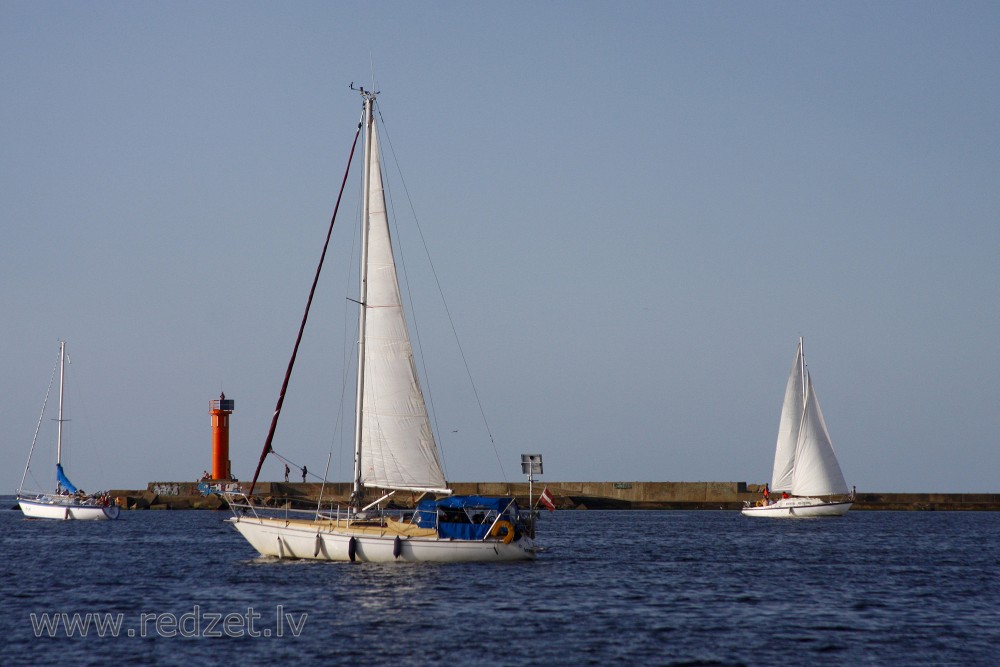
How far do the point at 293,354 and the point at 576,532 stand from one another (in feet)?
100

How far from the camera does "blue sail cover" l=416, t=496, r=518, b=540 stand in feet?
122

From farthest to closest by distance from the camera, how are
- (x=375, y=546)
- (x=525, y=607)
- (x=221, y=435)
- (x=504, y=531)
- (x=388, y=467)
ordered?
(x=221, y=435) < (x=504, y=531) < (x=388, y=467) < (x=375, y=546) < (x=525, y=607)

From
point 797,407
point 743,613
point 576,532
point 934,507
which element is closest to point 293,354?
point 743,613

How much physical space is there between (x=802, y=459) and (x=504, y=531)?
51.6 m

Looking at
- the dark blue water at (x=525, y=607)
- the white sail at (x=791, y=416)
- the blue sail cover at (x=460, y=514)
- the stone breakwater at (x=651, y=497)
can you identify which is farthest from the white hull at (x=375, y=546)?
the stone breakwater at (x=651, y=497)

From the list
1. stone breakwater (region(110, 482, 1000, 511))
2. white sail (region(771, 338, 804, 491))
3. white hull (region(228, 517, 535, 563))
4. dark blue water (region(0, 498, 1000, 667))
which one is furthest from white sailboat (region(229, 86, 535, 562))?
stone breakwater (region(110, 482, 1000, 511))

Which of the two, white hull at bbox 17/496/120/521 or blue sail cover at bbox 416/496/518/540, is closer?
blue sail cover at bbox 416/496/518/540

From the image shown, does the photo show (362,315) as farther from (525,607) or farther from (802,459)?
(802,459)

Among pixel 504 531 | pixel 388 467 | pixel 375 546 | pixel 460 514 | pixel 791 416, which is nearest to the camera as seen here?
pixel 375 546

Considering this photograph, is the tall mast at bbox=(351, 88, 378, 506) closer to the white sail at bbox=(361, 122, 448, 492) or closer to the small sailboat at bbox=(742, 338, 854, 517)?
the white sail at bbox=(361, 122, 448, 492)

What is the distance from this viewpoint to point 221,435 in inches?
3991

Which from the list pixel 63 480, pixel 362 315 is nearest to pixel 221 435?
pixel 63 480

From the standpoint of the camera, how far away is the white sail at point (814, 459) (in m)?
83.3

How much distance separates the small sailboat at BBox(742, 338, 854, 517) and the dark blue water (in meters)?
30.7
